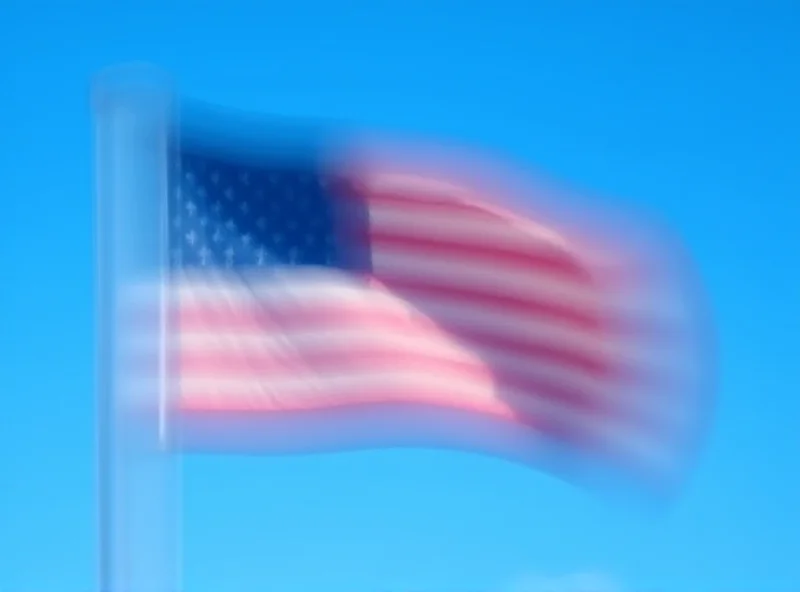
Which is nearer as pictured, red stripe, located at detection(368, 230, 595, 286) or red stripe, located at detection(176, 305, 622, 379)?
red stripe, located at detection(176, 305, 622, 379)

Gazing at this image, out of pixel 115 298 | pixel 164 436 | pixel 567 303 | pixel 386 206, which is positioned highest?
pixel 386 206

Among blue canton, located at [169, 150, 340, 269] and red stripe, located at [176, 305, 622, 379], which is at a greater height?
blue canton, located at [169, 150, 340, 269]

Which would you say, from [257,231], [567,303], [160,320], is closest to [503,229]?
[567,303]

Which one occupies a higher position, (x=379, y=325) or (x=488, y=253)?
(x=488, y=253)

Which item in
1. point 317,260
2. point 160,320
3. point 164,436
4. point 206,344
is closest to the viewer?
point 164,436

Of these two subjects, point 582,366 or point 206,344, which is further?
point 582,366

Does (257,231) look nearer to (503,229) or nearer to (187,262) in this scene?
(187,262)

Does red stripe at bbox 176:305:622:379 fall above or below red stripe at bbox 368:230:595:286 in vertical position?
below

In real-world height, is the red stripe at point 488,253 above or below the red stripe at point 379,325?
above

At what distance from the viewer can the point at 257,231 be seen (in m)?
7.52

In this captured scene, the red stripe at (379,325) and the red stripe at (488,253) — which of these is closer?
the red stripe at (379,325)

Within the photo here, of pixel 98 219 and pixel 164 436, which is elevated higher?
pixel 98 219

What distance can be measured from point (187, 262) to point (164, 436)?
1.57 m

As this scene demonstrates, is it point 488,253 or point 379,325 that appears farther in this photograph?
point 488,253
